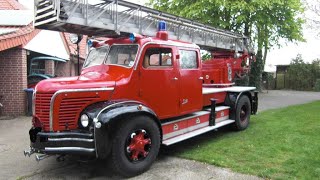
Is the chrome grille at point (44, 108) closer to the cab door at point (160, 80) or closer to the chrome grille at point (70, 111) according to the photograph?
the chrome grille at point (70, 111)

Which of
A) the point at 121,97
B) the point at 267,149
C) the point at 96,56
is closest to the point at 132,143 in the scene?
the point at 121,97

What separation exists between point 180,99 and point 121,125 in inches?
76.9

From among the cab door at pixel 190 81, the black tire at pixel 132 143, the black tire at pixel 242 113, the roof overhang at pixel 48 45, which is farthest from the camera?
the roof overhang at pixel 48 45

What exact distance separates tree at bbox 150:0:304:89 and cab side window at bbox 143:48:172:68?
11.7 metres

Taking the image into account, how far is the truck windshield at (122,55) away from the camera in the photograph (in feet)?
21.6

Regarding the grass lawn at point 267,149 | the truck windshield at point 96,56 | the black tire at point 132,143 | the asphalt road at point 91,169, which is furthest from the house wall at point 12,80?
the black tire at point 132,143

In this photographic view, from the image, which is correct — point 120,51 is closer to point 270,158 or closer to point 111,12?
point 111,12

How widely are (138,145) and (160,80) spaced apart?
4.80ft

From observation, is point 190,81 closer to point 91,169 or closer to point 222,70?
point 91,169

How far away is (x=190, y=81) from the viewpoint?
7.60 m

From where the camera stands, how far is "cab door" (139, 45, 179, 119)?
6586mm

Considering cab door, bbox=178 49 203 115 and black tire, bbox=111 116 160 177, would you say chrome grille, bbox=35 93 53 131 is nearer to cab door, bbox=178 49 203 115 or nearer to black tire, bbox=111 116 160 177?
black tire, bbox=111 116 160 177

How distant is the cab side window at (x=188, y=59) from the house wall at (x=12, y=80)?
25.0 ft

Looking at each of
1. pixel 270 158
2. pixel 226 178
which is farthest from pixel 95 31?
pixel 270 158
